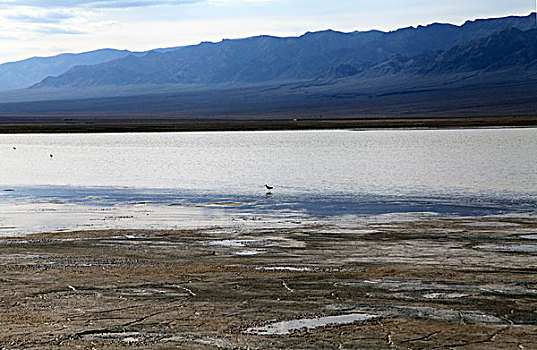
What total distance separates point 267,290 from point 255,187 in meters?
20.7

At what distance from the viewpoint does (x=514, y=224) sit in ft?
62.7

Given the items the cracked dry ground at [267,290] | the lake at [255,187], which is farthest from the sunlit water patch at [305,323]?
the lake at [255,187]

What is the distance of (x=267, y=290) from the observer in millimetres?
11094

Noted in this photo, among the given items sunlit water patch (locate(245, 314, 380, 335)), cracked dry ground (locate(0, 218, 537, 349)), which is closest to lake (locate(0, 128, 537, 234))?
cracked dry ground (locate(0, 218, 537, 349))

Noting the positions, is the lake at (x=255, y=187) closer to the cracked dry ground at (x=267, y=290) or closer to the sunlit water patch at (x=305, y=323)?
the cracked dry ground at (x=267, y=290)

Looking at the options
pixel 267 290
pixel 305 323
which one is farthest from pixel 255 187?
pixel 305 323

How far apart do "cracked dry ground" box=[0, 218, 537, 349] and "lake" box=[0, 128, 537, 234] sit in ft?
16.6

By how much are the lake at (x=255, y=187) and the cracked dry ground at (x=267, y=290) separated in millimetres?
5073

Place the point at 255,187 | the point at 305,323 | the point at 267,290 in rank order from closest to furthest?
the point at 305,323
the point at 267,290
the point at 255,187

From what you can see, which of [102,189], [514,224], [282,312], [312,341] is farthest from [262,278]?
[102,189]

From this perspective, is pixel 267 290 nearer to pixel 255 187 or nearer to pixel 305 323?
pixel 305 323

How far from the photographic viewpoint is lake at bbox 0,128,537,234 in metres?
22.6

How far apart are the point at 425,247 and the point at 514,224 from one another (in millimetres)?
4825

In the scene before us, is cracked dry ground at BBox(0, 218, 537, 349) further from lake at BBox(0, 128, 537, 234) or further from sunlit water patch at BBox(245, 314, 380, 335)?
lake at BBox(0, 128, 537, 234)
